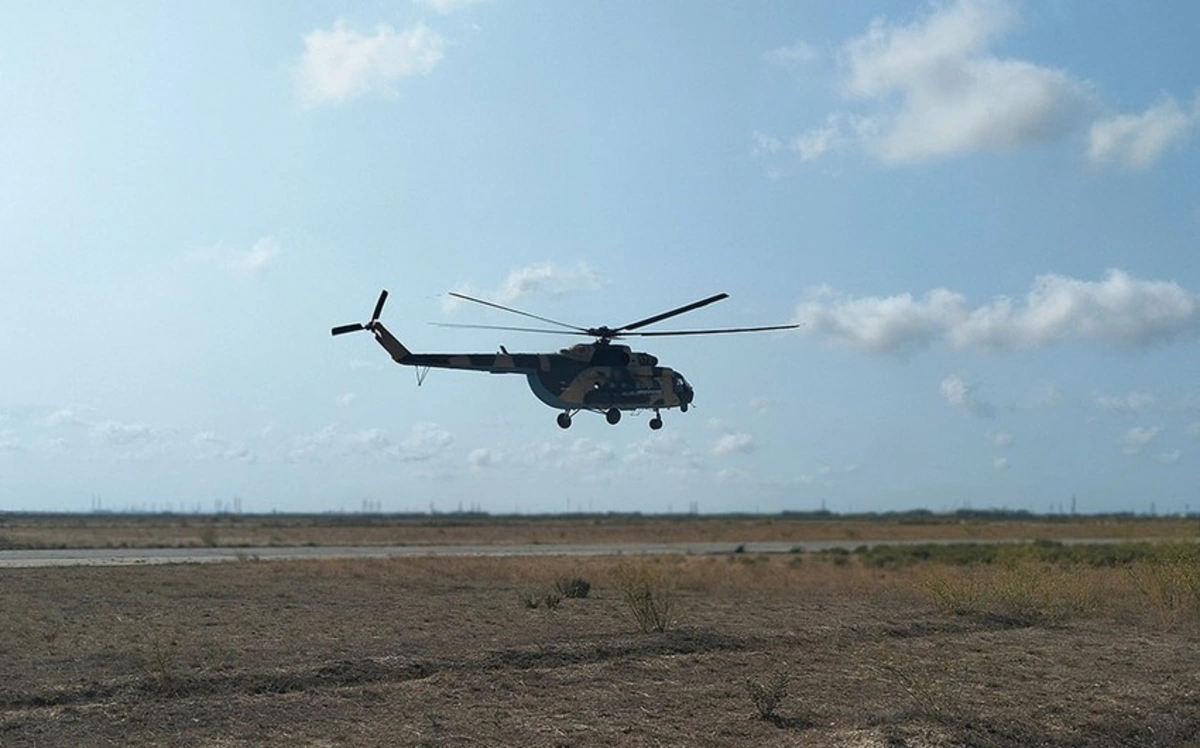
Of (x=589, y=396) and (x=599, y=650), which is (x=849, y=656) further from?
(x=589, y=396)

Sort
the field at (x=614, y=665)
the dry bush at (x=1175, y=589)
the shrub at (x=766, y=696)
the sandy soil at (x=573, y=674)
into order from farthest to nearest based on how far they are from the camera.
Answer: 1. the dry bush at (x=1175, y=589)
2. the shrub at (x=766, y=696)
3. the field at (x=614, y=665)
4. the sandy soil at (x=573, y=674)

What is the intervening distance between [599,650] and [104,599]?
13966 millimetres

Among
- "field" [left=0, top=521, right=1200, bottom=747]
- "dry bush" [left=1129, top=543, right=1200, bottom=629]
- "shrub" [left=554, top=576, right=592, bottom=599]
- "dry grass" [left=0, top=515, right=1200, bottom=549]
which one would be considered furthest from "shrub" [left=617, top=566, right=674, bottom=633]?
"dry grass" [left=0, top=515, right=1200, bottom=549]

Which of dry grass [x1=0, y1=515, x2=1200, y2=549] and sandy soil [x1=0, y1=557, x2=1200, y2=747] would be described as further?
dry grass [x1=0, y1=515, x2=1200, y2=549]

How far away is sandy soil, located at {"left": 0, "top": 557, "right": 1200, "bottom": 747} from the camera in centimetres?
1343

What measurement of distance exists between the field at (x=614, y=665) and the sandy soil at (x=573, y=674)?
50 millimetres

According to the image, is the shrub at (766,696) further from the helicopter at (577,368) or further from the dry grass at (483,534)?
the dry grass at (483,534)

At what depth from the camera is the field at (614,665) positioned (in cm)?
1355

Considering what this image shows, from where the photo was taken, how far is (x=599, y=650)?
18375 mm

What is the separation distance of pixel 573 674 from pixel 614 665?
0.94 metres

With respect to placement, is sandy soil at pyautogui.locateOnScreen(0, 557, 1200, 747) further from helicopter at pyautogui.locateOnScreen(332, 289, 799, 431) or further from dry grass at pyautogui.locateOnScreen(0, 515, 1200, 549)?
dry grass at pyautogui.locateOnScreen(0, 515, 1200, 549)

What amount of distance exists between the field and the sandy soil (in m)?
0.05

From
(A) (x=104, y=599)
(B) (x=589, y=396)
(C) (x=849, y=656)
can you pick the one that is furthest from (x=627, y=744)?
(A) (x=104, y=599)

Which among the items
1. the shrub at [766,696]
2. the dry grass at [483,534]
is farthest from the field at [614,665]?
the dry grass at [483,534]
